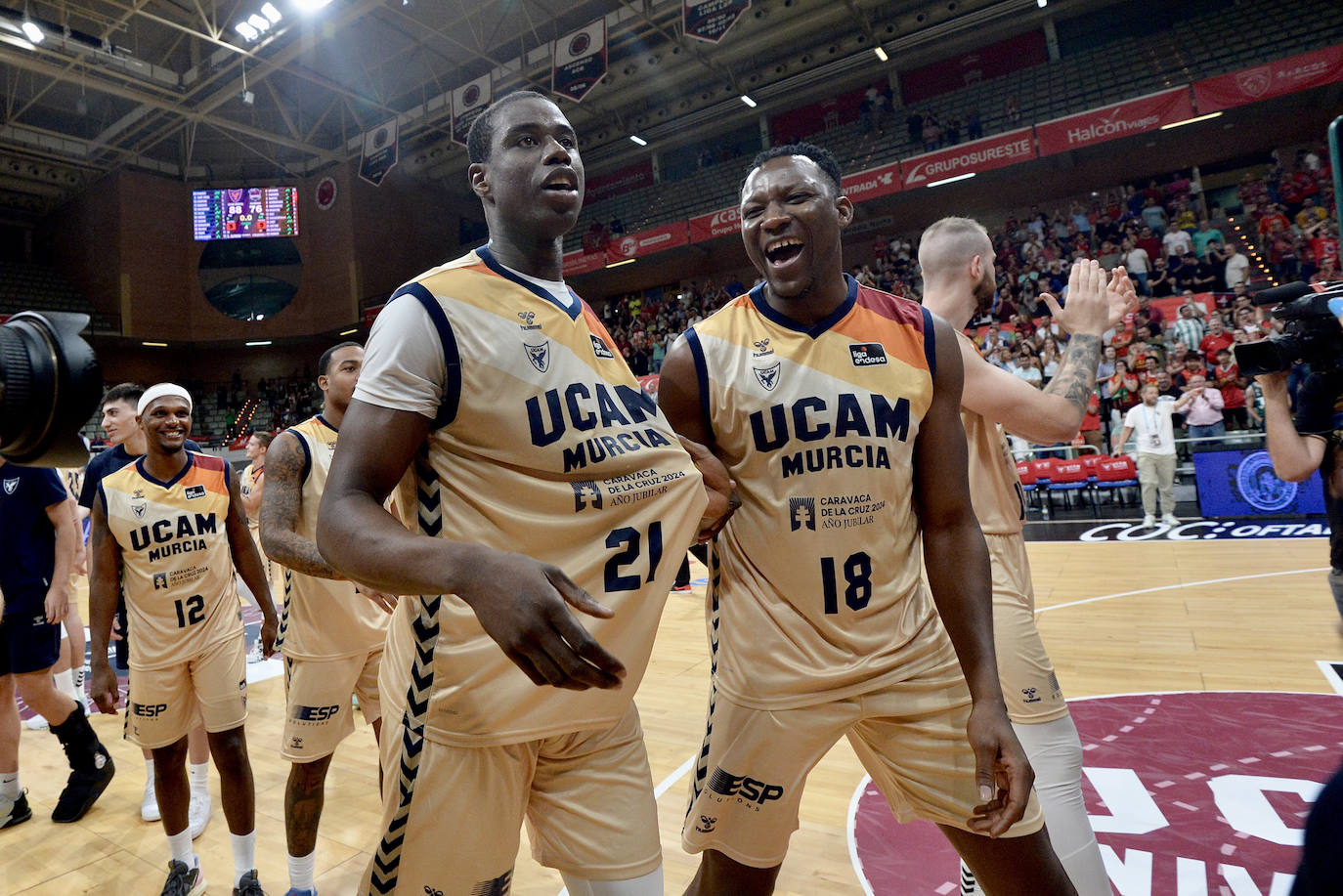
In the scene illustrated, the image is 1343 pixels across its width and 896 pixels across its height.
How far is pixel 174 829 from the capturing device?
2996mm

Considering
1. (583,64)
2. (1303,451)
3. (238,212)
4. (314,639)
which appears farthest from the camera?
(238,212)

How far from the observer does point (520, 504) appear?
1382 mm

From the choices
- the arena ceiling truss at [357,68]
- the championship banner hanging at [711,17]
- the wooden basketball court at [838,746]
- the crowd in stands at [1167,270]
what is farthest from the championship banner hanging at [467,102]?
the wooden basketball court at [838,746]

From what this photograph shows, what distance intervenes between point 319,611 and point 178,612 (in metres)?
0.68

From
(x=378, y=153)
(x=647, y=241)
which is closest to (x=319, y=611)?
(x=378, y=153)

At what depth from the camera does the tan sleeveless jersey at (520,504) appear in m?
1.34

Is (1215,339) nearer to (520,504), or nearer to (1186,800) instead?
(1186,800)

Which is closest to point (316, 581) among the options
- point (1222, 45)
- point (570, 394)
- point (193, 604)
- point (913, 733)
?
point (193, 604)

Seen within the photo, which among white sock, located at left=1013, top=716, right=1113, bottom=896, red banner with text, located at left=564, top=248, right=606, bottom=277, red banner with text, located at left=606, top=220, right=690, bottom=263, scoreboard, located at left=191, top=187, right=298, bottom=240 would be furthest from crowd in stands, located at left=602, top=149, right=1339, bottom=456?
scoreboard, located at left=191, top=187, right=298, bottom=240

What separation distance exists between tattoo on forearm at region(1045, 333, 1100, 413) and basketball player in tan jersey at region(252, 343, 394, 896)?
234 cm

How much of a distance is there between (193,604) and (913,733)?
3023 mm

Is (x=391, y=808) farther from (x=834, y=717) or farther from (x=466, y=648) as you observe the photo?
(x=834, y=717)

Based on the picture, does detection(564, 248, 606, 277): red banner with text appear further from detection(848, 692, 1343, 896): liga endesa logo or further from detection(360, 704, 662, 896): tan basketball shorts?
detection(360, 704, 662, 896): tan basketball shorts

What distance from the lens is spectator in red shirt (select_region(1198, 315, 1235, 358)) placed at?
1061 cm
